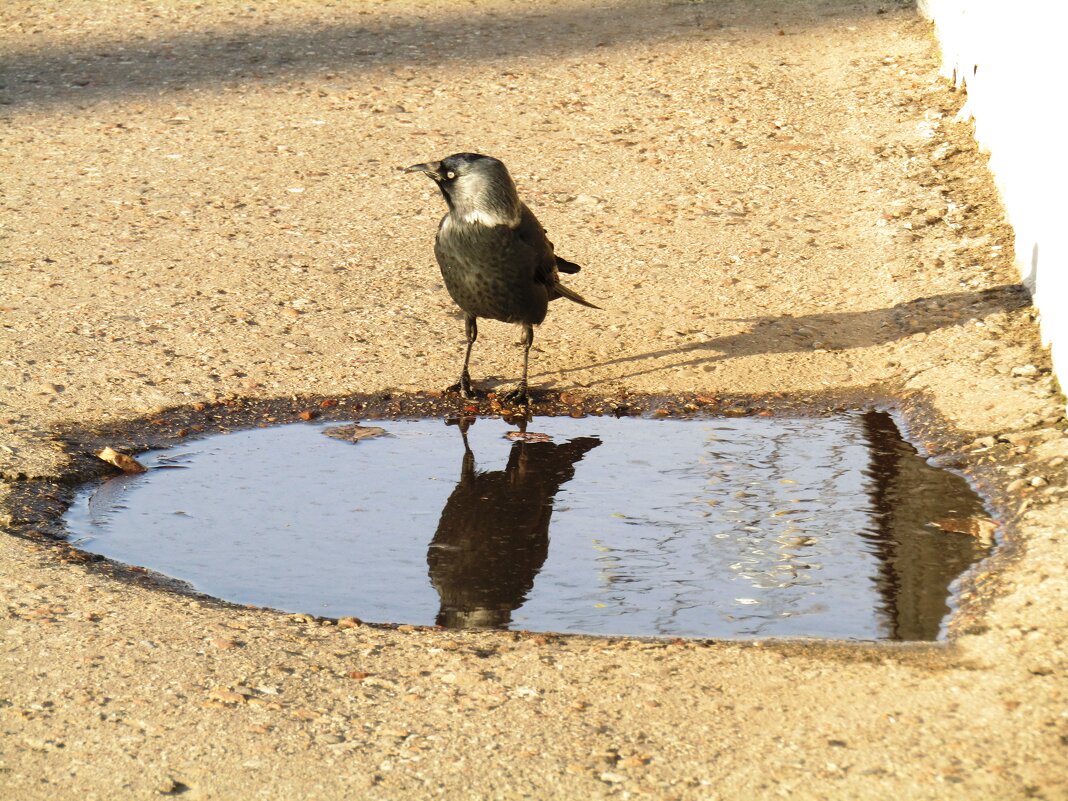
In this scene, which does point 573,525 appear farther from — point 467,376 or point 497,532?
point 467,376

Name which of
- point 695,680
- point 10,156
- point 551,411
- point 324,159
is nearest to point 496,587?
point 695,680

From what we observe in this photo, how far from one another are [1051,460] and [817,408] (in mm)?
1194

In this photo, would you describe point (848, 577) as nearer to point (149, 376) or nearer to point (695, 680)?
point (695, 680)

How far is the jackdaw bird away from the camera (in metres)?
6.08

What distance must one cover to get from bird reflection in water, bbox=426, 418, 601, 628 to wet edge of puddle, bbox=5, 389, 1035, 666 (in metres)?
0.23

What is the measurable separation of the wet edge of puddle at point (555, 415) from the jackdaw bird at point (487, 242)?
0.46 meters

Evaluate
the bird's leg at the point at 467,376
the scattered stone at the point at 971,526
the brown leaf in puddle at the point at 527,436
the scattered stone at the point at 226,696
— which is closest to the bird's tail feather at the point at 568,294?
the bird's leg at the point at 467,376

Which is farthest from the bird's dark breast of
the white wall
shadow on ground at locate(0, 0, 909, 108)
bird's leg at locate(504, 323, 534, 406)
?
shadow on ground at locate(0, 0, 909, 108)

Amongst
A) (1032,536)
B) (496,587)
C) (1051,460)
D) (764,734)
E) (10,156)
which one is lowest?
(764,734)

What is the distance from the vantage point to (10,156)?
9117mm

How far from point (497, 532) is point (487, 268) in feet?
4.70

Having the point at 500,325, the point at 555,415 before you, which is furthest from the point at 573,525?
the point at 500,325

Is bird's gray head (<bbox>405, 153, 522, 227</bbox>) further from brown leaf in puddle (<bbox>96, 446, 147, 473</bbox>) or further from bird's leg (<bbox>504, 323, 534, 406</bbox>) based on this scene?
brown leaf in puddle (<bbox>96, 446, 147, 473</bbox>)

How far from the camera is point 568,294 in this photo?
678 centimetres
